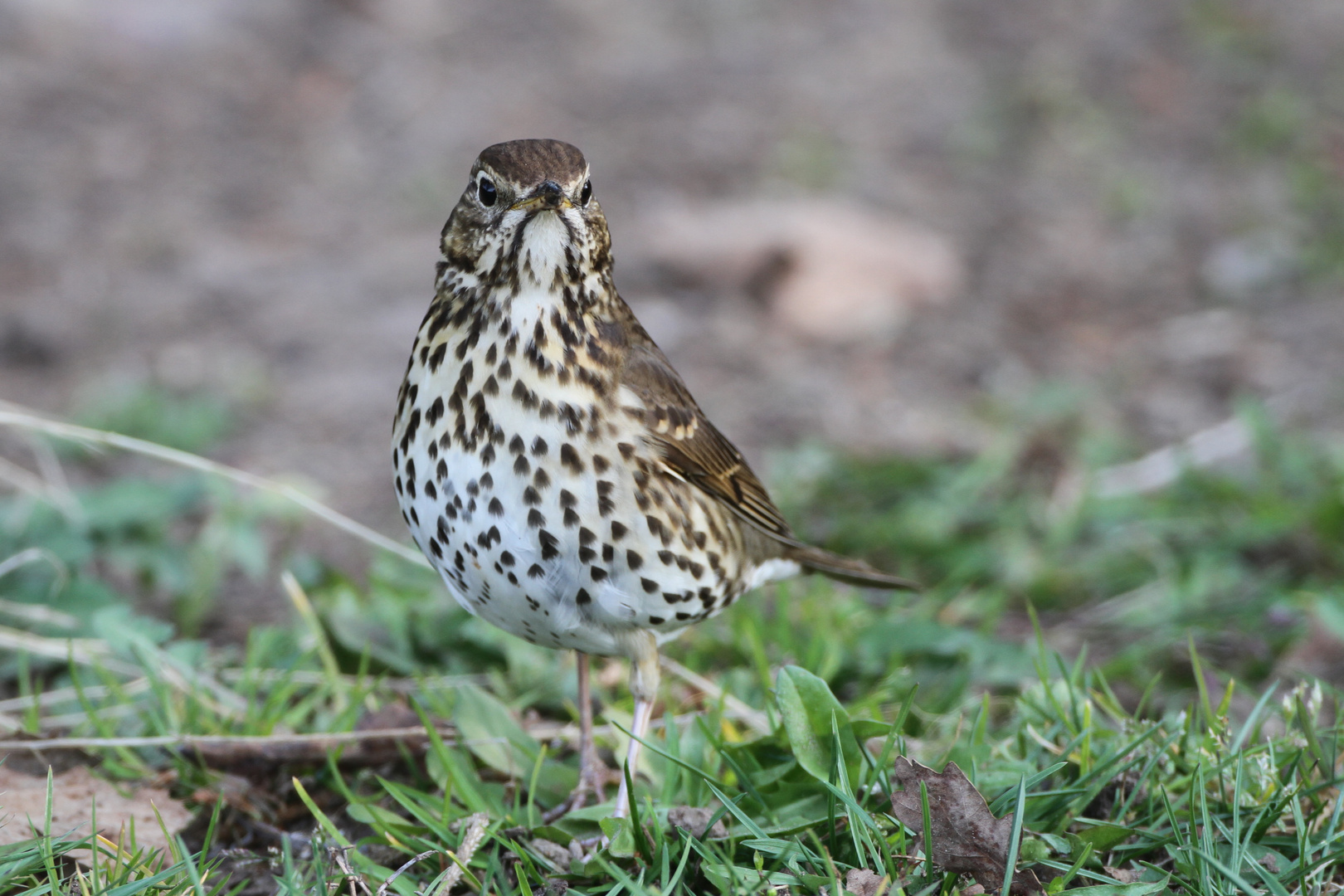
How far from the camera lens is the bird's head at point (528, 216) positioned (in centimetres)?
288

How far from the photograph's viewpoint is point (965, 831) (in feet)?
8.41

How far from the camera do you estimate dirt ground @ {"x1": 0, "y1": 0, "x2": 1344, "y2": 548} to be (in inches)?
268

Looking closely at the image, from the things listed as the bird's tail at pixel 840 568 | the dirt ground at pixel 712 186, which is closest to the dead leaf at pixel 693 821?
the bird's tail at pixel 840 568

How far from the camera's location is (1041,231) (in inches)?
331

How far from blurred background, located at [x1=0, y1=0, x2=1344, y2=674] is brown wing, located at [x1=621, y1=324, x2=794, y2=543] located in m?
1.63

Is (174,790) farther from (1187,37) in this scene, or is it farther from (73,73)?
(1187,37)

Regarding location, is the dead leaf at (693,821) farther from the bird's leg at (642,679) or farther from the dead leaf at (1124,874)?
the dead leaf at (1124,874)

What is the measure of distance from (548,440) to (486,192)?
0.56 metres

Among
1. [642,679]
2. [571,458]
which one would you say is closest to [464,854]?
[642,679]

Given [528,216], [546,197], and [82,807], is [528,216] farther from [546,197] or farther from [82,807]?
[82,807]

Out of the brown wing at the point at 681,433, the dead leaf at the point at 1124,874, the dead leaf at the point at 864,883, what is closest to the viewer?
the dead leaf at the point at 864,883

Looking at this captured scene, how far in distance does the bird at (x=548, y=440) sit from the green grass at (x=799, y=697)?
1.01 feet

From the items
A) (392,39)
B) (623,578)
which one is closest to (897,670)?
(623,578)

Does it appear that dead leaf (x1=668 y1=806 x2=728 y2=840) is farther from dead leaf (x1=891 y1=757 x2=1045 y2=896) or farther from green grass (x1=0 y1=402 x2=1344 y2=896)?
dead leaf (x1=891 y1=757 x2=1045 y2=896)
